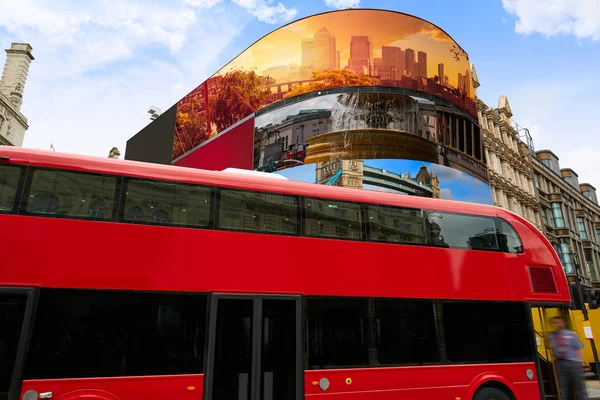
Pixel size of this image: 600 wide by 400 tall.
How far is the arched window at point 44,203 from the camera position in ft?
18.6

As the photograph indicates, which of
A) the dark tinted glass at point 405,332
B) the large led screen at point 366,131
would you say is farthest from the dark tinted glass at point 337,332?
the large led screen at point 366,131

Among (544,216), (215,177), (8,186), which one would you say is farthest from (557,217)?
(8,186)

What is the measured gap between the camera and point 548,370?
816cm

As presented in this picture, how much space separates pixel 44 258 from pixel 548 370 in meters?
9.32

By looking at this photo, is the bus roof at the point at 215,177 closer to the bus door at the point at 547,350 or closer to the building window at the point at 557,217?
the bus door at the point at 547,350

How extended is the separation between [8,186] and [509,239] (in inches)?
353

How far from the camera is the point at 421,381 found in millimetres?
7027

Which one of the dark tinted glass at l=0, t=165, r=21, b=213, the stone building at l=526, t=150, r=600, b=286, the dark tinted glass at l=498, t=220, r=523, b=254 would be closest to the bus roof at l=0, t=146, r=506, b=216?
the dark tinted glass at l=0, t=165, r=21, b=213

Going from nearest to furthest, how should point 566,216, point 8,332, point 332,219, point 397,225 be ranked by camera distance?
point 8,332 → point 332,219 → point 397,225 → point 566,216

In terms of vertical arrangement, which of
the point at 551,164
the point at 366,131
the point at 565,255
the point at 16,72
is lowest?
the point at 565,255

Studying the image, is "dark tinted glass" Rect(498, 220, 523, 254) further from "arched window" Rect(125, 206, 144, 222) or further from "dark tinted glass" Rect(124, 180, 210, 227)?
"arched window" Rect(125, 206, 144, 222)

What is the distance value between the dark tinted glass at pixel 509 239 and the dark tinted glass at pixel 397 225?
6.08 feet

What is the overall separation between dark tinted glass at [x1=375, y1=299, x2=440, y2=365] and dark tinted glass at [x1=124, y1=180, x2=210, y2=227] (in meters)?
3.46

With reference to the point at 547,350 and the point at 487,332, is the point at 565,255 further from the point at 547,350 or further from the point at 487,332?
the point at 487,332
